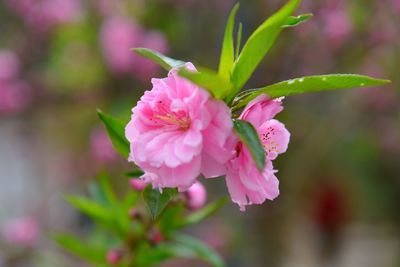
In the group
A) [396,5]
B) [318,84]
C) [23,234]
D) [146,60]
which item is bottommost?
[23,234]

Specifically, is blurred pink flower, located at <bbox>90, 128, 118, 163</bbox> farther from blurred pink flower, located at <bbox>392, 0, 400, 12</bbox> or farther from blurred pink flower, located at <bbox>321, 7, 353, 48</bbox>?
blurred pink flower, located at <bbox>392, 0, 400, 12</bbox>

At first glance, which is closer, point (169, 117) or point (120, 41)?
point (169, 117)

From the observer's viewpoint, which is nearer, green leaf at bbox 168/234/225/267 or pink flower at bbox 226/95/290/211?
pink flower at bbox 226/95/290/211

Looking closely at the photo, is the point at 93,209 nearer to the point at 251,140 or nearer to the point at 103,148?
the point at 251,140

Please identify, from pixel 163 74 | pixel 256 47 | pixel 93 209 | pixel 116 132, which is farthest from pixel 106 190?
pixel 163 74

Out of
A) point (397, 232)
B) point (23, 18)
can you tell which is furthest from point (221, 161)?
point (397, 232)

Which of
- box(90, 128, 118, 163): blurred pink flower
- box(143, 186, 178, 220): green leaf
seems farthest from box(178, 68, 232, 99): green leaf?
box(90, 128, 118, 163): blurred pink flower

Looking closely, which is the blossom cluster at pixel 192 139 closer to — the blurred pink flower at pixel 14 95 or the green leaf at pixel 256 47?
the green leaf at pixel 256 47
